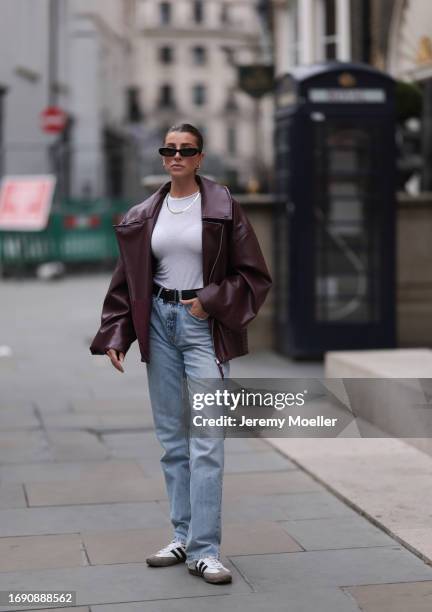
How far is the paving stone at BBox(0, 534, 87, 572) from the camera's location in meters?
4.80

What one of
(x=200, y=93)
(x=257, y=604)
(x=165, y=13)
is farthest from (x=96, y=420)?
(x=165, y=13)

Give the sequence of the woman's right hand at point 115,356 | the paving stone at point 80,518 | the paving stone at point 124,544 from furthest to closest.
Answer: the paving stone at point 80,518, the paving stone at point 124,544, the woman's right hand at point 115,356

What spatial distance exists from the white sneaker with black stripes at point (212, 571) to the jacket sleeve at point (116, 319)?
0.85 m

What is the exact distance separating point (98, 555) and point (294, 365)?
5.72m

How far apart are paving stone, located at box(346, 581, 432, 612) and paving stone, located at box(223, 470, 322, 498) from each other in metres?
1.60

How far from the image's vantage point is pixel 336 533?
5289 millimetres

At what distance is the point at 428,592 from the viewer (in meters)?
4.43

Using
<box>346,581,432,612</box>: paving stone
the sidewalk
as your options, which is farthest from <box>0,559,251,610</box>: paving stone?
<box>346,581,432,612</box>: paving stone

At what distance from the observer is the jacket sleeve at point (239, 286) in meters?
4.50

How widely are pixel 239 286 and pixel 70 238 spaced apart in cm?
1941

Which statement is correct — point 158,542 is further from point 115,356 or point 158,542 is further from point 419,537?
point 419,537

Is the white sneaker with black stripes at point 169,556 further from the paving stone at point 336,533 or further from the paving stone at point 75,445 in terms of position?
the paving stone at point 75,445

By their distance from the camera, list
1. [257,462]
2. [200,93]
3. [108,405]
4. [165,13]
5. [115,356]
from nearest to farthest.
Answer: [115,356], [257,462], [108,405], [165,13], [200,93]

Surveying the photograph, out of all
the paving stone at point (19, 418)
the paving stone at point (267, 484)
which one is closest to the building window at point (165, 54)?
the paving stone at point (19, 418)
